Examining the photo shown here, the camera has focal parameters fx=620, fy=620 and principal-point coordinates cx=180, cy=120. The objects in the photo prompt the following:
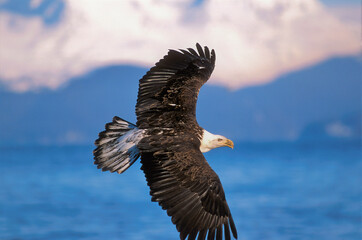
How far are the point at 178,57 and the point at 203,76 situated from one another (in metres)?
0.40

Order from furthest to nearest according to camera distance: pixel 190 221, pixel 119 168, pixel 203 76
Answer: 1. pixel 203 76
2. pixel 119 168
3. pixel 190 221

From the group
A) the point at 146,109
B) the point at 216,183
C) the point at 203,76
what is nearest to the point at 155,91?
the point at 146,109

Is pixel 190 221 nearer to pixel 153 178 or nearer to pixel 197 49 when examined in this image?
pixel 153 178

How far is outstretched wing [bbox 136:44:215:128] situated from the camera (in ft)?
21.9

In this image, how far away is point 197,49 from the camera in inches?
286

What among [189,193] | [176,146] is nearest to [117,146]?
[176,146]

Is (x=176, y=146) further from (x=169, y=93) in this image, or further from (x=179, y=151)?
(x=169, y=93)

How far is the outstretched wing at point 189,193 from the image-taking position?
6027 millimetres

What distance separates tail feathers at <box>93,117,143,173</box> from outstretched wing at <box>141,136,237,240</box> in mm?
411

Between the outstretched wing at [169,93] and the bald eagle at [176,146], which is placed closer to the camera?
the bald eagle at [176,146]

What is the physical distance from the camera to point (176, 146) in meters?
6.33

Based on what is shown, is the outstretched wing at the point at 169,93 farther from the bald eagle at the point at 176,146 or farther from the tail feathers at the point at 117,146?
the tail feathers at the point at 117,146

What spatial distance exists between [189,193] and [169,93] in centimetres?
124

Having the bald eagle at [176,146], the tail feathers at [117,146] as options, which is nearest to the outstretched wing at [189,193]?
the bald eagle at [176,146]
